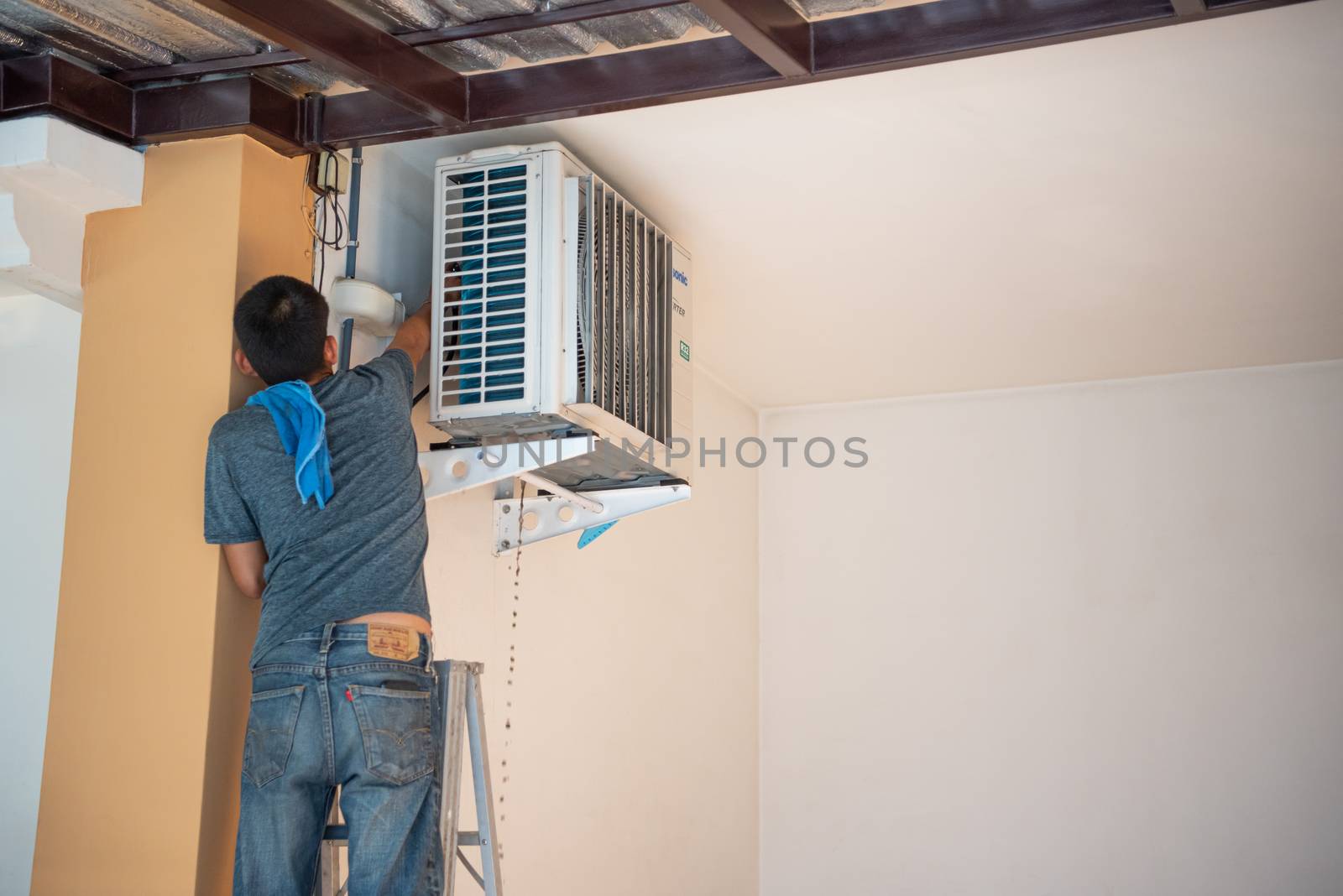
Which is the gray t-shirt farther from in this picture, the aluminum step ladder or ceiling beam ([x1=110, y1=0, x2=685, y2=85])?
ceiling beam ([x1=110, y1=0, x2=685, y2=85])

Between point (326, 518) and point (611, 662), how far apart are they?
2.04 meters

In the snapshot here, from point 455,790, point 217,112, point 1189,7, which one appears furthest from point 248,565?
point 1189,7

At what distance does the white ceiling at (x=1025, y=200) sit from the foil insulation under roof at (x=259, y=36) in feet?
1.32

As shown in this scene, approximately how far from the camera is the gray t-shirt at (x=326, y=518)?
2258mm

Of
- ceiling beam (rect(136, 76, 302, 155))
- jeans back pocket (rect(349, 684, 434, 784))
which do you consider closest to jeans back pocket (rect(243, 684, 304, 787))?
jeans back pocket (rect(349, 684, 434, 784))

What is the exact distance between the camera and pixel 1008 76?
2803 millimetres

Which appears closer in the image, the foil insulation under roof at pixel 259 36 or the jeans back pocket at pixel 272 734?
the jeans back pocket at pixel 272 734

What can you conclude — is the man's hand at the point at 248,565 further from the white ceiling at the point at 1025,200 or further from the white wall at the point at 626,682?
the white ceiling at the point at 1025,200

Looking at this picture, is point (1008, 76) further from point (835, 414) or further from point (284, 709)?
point (835, 414)

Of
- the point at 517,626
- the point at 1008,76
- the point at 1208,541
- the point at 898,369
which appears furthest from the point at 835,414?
the point at 1008,76

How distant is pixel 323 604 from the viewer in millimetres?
2238

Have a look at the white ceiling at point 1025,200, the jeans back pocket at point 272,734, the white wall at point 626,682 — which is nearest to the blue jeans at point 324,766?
the jeans back pocket at point 272,734

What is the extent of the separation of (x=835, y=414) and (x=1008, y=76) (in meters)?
2.88

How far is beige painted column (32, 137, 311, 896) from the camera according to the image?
2.34 metres
